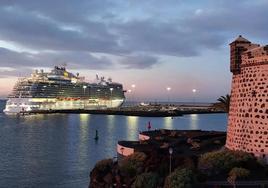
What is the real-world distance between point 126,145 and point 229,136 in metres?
8.04

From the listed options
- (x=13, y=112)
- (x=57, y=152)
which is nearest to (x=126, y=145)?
(x=57, y=152)

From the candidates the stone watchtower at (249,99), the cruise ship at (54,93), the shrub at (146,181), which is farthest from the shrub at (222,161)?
the cruise ship at (54,93)

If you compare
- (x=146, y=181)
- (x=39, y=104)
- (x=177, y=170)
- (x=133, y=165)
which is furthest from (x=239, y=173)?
(x=39, y=104)

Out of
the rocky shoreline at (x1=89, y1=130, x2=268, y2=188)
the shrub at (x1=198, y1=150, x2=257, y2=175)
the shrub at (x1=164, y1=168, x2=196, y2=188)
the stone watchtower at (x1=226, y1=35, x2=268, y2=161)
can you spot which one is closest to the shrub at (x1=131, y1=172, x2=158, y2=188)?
the rocky shoreline at (x1=89, y1=130, x2=268, y2=188)

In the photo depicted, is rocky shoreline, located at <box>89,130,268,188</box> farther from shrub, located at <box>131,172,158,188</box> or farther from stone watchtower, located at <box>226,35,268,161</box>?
stone watchtower, located at <box>226,35,268,161</box>

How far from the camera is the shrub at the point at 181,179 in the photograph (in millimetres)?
22578

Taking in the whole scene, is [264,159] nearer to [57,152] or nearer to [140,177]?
[140,177]

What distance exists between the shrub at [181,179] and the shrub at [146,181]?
103 cm

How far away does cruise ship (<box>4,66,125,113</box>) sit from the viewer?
158375 mm

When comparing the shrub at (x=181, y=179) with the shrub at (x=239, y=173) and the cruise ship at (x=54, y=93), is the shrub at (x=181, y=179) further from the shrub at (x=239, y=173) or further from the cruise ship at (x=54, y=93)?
the cruise ship at (x=54, y=93)

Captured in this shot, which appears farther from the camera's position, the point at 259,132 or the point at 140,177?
the point at 259,132

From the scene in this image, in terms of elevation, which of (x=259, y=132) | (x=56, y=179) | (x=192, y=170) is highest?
(x=259, y=132)

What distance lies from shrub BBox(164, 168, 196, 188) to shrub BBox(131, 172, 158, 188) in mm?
1025

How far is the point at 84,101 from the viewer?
18588cm
